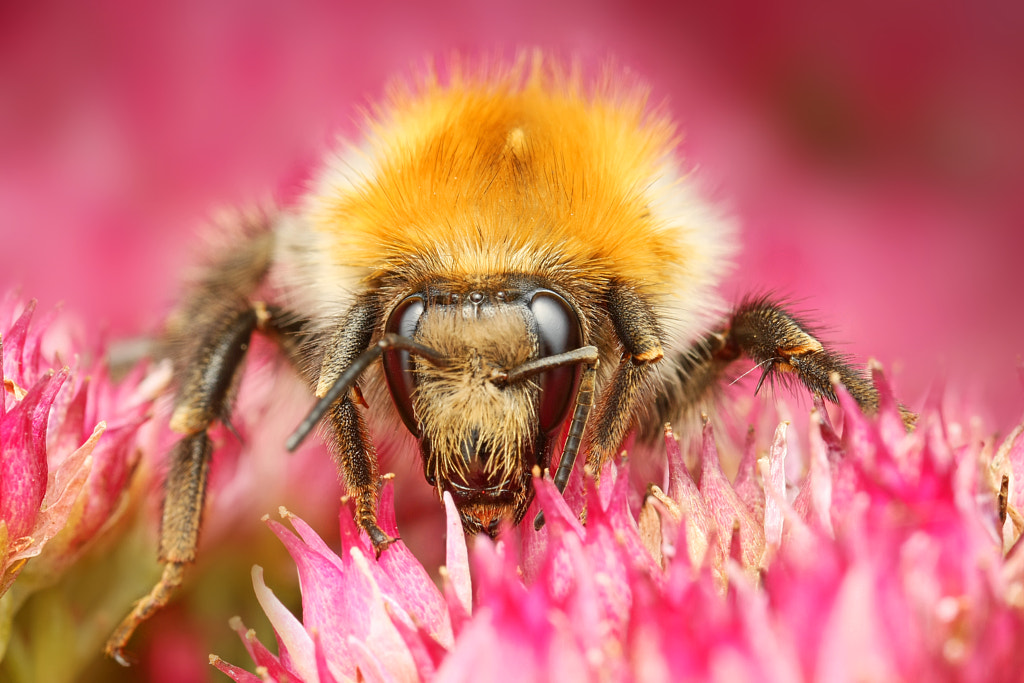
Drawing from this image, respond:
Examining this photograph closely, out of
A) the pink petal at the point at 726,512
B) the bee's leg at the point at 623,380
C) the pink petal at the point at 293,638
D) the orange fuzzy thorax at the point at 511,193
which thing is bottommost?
the pink petal at the point at 293,638

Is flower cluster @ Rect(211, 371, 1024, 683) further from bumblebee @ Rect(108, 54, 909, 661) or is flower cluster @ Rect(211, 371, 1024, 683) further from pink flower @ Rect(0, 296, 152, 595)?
pink flower @ Rect(0, 296, 152, 595)

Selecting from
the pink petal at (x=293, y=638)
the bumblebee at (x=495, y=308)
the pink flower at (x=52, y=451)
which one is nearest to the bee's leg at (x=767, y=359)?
the bumblebee at (x=495, y=308)

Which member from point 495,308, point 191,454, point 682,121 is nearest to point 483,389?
point 495,308

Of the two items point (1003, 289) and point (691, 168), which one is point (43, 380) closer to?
point (691, 168)

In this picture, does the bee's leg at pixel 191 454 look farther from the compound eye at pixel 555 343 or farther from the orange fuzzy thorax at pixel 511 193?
the compound eye at pixel 555 343

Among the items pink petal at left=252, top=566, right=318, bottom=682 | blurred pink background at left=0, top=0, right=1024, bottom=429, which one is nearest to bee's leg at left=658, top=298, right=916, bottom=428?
pink petal at left=252, top=566, right=318, bottom=682

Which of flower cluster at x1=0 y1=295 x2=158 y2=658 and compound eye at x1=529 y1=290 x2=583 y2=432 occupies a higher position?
compound eye at x1=529 y1=290 x2=583 y2=432

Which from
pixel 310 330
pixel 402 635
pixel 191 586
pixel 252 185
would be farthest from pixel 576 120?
pixel 252 185
